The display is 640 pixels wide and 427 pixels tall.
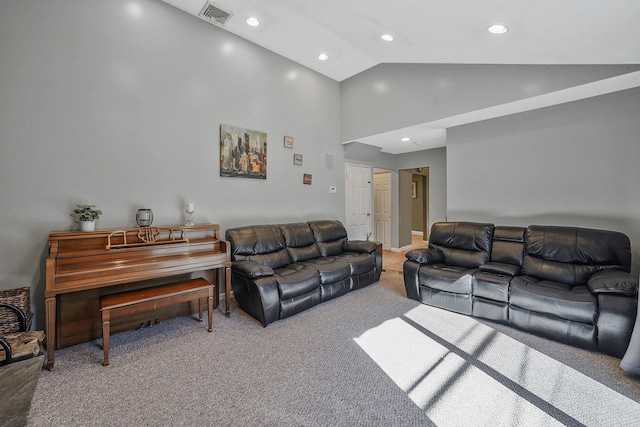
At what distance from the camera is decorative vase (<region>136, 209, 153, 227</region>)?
119 inches

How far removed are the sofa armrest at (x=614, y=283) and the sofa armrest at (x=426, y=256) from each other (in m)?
1.52

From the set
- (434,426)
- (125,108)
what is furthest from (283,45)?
(434,426)

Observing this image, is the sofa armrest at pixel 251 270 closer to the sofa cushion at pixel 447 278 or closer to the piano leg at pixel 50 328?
the piano leg at pixel 50 328

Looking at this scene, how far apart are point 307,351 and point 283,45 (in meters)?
4.25

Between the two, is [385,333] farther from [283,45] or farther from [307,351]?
[283,45]

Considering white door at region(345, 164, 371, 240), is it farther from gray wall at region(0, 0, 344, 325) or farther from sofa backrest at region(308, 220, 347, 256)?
gray wall at region(0, 0, 344, 325)

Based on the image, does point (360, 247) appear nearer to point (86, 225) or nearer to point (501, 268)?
point (501, 268)

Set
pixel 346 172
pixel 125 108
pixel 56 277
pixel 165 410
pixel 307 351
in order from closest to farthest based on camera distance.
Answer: pixel 165 410 < pixel 56 277 < pixel 307 351 < pixel 125 108 < pixel 346 172

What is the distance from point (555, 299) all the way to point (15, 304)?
183 inches

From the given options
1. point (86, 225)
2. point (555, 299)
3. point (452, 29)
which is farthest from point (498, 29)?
point (86, 225)

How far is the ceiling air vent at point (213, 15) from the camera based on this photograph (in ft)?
11.2

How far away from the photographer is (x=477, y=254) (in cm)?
361

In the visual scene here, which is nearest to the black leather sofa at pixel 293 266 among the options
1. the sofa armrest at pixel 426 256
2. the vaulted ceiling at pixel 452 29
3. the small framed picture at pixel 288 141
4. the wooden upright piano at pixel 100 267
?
the wooden upright piano at pixel 100 267

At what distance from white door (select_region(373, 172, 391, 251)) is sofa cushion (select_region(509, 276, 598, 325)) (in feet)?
13.8
